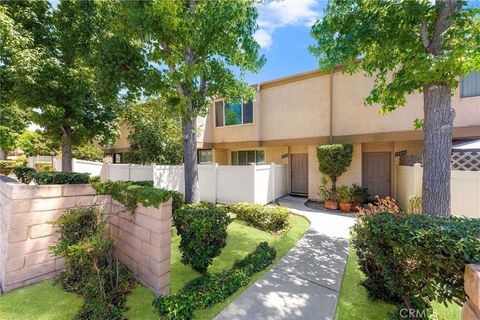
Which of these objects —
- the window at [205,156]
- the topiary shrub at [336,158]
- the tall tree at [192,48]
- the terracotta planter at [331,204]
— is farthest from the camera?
the window at [205,156]

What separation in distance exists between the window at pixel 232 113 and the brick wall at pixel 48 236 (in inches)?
382

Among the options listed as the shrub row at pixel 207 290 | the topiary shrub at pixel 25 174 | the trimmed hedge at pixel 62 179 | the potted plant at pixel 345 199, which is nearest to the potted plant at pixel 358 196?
the potted plant at pixel 345 199

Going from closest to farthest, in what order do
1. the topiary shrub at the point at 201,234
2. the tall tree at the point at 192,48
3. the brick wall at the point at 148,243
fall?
1. the brick wall at the point at 148,243
2. the topiary shrub at the point at 201,234
3. the tall tree at the point at 192,48

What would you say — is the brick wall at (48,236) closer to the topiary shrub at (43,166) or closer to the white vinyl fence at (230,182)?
the white vinyl fence at (230,182)

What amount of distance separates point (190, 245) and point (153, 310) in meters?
1.06

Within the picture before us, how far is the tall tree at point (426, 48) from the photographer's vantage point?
11.8 ft

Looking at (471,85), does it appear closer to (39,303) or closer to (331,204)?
(331,204)

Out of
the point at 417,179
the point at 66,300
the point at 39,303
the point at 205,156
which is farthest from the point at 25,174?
the point at 417,179

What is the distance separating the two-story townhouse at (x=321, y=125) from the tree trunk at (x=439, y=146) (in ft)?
17.6

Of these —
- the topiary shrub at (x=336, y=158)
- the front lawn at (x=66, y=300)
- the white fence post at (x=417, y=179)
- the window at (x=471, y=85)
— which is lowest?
the front lawn at (x=66, y=300)

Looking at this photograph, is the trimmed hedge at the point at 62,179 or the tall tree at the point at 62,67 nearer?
the trimmed hedge at the point at 62,179

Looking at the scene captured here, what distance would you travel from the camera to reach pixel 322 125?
1066 centimetres

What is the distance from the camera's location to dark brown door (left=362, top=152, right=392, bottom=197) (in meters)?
10.2

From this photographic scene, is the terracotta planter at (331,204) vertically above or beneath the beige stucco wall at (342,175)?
beneath
